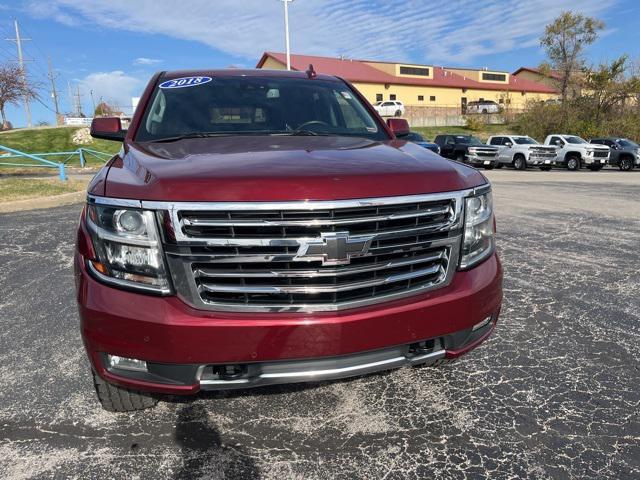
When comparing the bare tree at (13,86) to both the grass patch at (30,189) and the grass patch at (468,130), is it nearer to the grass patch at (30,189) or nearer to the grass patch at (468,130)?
the grass patch at (30,189)

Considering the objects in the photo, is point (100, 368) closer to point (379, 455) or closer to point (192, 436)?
point (192, 436)

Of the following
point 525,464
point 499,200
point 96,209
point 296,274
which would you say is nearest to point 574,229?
point 499,200

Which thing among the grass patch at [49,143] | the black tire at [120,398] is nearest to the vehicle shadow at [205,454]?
the black tire at [120,398]

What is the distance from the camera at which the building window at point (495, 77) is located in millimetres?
69375

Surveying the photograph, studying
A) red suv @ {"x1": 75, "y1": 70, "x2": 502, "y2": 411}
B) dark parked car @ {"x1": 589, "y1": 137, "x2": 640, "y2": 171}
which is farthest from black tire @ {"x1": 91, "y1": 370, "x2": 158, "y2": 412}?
dark parked car @ {"x1": 589, "y1": 137, "x2": 640, "y2": 171}

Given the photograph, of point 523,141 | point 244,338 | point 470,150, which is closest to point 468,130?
point 523,141

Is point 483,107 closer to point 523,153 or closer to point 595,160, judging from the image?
Answer: point 523,153

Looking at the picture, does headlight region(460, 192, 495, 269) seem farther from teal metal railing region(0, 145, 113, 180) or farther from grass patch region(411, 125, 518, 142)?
grass patch region(411, 125, 518, 142)

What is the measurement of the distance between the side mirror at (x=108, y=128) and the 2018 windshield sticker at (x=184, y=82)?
18.6 inches

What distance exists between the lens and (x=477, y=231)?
2.44m

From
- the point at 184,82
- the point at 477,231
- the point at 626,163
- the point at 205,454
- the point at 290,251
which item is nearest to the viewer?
the point at 290,251

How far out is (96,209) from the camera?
214cm

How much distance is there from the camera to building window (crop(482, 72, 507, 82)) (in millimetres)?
69375

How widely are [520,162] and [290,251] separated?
25.3 m
